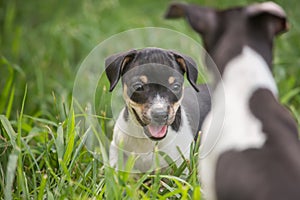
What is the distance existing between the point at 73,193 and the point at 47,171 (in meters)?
0.33

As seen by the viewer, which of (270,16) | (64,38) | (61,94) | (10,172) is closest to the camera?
(270,16)

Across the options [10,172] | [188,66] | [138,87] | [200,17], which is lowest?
[10,172]

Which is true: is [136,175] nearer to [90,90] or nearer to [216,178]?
[216,178]

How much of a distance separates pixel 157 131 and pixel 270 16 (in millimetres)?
904

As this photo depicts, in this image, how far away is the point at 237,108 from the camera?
2.77m

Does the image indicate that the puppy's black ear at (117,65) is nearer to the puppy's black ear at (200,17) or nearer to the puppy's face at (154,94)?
the puppy's face at (154,94)

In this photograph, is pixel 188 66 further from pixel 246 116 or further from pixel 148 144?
pixel 246 116

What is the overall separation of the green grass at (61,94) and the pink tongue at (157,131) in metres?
0.18

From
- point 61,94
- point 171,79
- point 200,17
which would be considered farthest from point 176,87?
point 61,94

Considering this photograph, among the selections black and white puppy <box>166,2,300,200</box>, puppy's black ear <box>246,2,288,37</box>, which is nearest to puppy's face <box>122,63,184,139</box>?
black and white puppy <box>166,2,300,200</box>

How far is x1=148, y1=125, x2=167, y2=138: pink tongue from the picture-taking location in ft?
11.6

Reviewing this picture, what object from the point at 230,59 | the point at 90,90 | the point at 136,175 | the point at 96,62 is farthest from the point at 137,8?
the point at 230,59

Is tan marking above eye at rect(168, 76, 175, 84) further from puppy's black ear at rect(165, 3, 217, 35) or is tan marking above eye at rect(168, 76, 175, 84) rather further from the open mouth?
puppy's black ear at rect(165, 3, 217, 35)

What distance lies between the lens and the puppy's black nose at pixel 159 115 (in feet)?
11.2
